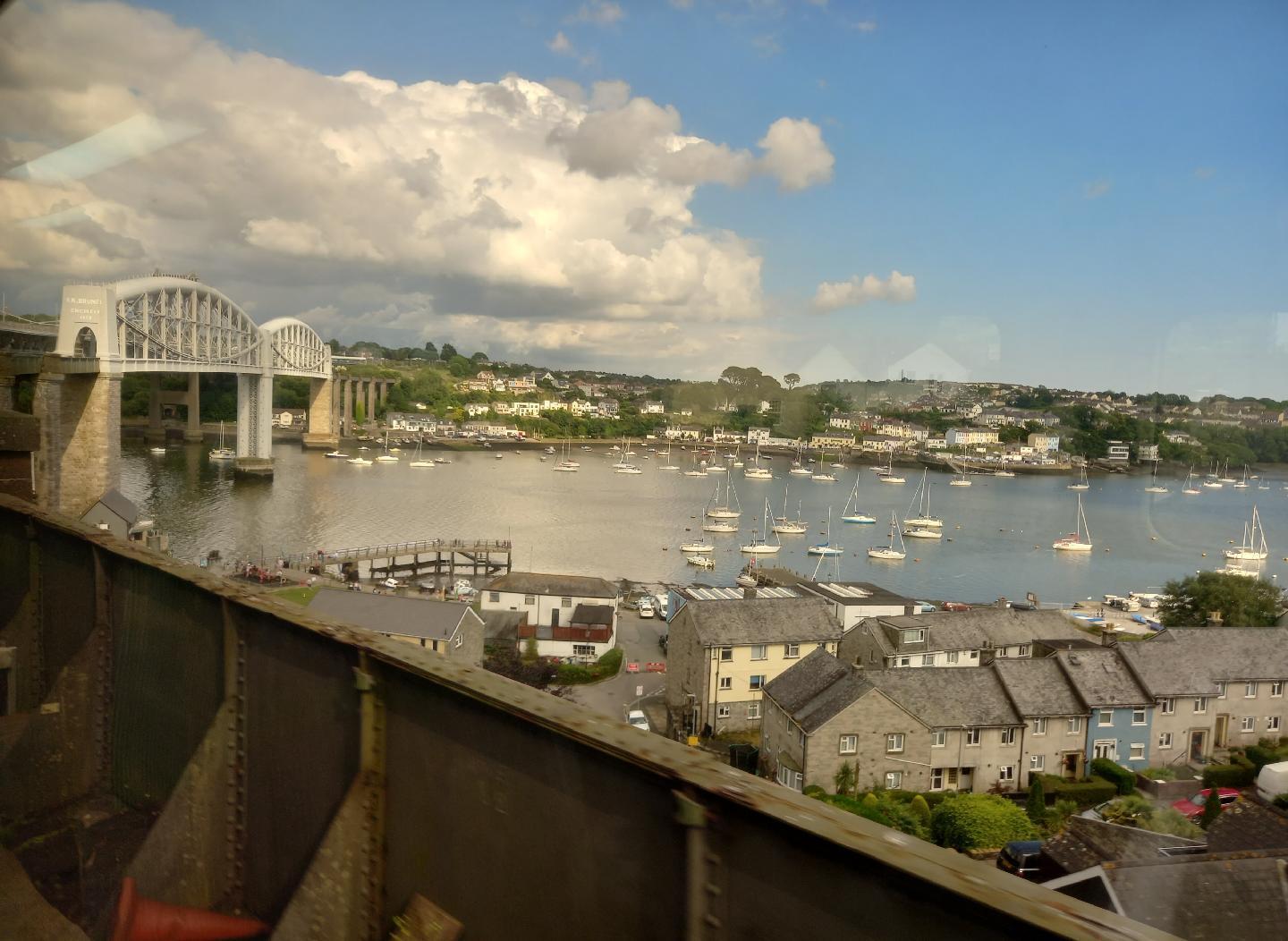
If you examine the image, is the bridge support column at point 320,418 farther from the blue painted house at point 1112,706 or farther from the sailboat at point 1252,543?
the blue painted house at point 1112,706

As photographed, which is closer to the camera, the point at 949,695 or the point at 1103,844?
the point at 1103,844

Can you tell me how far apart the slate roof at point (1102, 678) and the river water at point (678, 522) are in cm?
478

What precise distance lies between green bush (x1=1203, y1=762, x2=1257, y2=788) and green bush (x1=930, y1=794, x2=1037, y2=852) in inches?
24.6

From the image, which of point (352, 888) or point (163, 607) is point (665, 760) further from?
point (163, 607)

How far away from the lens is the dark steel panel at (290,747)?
771 millimetres

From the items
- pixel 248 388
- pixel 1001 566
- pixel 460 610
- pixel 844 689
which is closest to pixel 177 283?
pixel 248 388

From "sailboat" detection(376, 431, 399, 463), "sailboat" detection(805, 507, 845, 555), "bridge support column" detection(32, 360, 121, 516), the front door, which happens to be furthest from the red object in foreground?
"sailboat" detection(376, 431, 399, 463)

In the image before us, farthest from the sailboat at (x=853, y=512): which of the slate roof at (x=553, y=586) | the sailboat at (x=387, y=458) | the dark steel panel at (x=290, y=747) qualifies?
the dark steel panel at (x=290, y=747)

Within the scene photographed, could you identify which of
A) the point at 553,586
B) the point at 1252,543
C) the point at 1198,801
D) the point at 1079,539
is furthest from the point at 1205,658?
the point at 1079,539

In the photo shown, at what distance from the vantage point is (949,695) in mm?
5230

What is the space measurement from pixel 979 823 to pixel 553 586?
5669mm

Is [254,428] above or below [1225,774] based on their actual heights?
above

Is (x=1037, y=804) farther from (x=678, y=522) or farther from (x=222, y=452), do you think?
(x=222, y=452)

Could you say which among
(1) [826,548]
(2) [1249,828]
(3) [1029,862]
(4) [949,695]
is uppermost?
(2) [1249,828]
